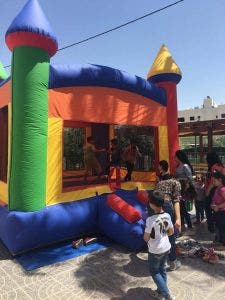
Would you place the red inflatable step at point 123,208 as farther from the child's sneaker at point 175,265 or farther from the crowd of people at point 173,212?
the child's sneaker at point 175,265

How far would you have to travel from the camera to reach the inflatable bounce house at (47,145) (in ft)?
15.2

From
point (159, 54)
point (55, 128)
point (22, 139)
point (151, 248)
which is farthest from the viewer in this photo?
point (159, 54)

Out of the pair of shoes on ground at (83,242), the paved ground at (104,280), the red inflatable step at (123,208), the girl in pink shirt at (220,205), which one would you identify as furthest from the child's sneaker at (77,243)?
the girl in pink shirt at (220,205)

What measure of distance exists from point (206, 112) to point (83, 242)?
44857mm

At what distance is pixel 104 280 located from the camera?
12.5 feet

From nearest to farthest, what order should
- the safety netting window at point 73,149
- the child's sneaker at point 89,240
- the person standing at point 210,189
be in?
the child's sneaker at point 89,240, the person standing at point 210,189, the safety netting window at point 73,149

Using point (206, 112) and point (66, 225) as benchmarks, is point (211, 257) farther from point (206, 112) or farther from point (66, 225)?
point (206, 112)

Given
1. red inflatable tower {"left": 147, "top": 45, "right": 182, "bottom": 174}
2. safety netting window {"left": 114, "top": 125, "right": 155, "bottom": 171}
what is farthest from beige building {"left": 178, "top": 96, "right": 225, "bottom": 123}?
red inflatable tower {"left": 147, "top": 45, "right": 182, "bottom": 174}

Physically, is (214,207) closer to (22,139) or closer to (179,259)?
(179,259)

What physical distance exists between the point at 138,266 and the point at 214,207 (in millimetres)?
1717

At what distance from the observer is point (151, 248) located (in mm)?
3242

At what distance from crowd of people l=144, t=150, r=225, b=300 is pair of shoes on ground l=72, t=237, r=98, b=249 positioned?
4.73 feet

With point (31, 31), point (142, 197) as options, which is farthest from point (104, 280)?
point (31, 31)

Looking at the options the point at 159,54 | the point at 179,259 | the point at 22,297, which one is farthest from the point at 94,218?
the point at 159,54
